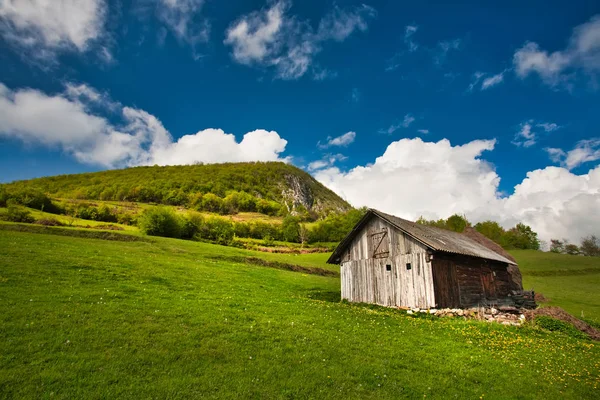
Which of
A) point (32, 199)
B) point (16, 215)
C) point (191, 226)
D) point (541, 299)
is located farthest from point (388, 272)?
point (32, 199)

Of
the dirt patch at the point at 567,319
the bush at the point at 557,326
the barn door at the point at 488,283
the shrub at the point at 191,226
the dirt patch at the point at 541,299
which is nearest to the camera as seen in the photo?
the bush at the point at 557,326

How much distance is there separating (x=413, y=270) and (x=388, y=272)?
275 cm

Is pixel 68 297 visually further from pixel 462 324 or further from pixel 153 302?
pixel 462 324

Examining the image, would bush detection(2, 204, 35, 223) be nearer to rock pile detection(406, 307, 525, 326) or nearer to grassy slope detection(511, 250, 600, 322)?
rock pile detection(406, 307, 525, 326)

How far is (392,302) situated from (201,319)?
1839cm

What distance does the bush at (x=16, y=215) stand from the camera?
180ft

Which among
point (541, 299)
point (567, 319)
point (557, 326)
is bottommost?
point (541, 299)

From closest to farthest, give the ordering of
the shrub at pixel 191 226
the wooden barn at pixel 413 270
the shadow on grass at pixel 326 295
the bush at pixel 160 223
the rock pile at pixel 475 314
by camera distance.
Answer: the rock pile at pixel 475 314 < the wooden barn at pixel 413 270 < the shadow on grass at pixel 326 295 < the bush at pixel 160 223 < the shrub at pixel 191 226

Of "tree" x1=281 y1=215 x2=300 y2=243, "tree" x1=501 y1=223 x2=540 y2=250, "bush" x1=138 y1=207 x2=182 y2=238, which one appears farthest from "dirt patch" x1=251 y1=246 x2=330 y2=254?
"tree" x1=501 y1=223 x2=540 y2=250

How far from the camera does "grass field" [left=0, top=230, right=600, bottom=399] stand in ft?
30.4

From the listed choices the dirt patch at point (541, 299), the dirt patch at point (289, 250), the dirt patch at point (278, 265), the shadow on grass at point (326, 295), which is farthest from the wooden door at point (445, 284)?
the dirt patch at point (289, 250)

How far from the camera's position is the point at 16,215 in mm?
55312

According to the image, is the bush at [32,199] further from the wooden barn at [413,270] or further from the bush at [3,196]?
the wooden barn at [413,270]

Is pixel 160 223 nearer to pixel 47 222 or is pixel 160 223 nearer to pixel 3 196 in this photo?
pixel 47 222
